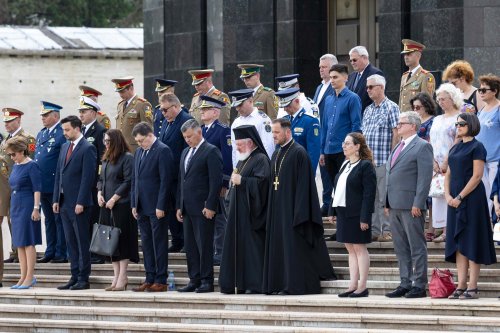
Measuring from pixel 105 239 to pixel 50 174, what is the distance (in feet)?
6.59

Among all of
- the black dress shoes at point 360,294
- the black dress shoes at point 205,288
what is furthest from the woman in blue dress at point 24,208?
the black dress shoes at point 360,294

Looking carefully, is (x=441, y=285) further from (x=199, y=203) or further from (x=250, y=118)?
(x=250, y=118)

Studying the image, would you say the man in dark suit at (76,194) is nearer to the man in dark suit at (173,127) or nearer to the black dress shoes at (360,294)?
the man in dark suit at (173,127)

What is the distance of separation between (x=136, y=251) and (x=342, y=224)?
9.38 feet

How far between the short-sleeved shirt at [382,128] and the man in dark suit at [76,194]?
3.38 metres

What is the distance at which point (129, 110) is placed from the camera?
64.0 ft

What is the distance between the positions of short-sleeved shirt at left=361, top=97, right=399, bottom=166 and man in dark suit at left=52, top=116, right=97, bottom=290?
11.1 ft

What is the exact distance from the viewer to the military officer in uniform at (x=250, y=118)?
57.8 feet

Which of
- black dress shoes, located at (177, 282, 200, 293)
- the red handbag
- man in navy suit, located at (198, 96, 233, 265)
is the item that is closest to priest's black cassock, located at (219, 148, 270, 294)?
black dress shoes, located at (177, 282, 200, 293)

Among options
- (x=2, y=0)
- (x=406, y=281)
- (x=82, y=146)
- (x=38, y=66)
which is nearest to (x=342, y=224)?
(x=406, y=281)

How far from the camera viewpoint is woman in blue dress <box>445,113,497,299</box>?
50.0 ft

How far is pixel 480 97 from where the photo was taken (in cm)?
1664

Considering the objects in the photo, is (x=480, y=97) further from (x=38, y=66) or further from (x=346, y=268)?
(x=38, y=66)

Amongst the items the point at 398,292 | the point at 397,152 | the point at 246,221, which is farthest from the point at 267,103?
the point at 398,292
